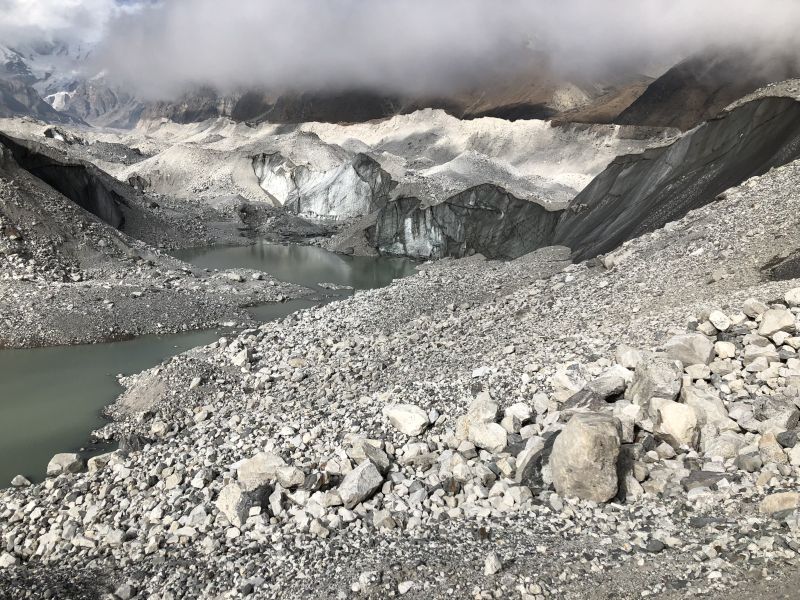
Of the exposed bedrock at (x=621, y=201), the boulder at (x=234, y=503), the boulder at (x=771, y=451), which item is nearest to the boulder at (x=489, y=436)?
the boulder at (x=771, y=451)

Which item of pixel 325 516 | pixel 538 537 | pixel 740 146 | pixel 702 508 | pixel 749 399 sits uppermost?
pixel 740 146

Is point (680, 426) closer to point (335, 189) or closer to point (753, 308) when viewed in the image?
point (753, 308)

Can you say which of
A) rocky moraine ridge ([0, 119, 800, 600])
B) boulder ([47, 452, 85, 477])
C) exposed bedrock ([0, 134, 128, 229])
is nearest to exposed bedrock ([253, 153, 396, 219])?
exposed bedrock ([0, 134, 128, 229])

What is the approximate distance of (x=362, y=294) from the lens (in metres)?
19.1

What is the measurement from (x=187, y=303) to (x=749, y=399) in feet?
55.5

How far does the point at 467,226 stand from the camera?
29.2m

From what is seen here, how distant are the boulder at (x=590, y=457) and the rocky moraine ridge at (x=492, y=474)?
0.8 inches

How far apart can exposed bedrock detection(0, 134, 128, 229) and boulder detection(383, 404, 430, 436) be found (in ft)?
76.7

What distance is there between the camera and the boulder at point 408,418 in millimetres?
7911

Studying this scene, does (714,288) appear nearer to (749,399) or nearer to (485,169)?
(749,399)

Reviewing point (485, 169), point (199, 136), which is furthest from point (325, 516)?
point (199, 136)

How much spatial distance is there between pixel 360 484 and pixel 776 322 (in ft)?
16.2

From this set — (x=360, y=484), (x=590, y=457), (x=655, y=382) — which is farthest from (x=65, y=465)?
(x=655, y=382)

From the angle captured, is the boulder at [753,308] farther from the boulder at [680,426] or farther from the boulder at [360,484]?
the boulder at [360,484]
